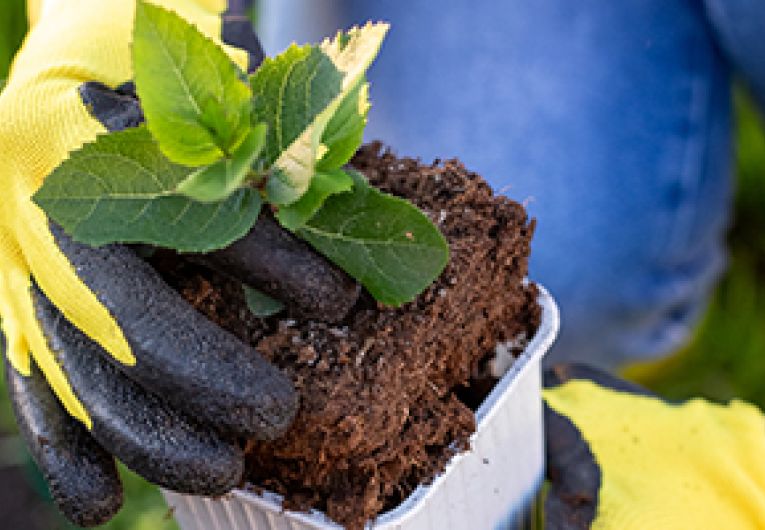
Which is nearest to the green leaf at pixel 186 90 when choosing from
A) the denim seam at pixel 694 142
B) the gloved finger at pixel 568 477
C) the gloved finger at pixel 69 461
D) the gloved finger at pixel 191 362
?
the gloved finger at pixel 191 362

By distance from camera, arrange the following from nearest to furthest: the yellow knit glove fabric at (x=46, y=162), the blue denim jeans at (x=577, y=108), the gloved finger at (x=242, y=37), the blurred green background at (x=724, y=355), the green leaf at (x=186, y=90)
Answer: the green leaf at (x=186, y=90) < the yellow knit glove fabric at (x=46, y=162) < the gloved finger at (x=242, y=37) < the blue denim jeans at (x=577, y=108) < the blurred green background at (x=724, y=355)

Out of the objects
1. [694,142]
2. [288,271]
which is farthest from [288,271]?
[694,142]

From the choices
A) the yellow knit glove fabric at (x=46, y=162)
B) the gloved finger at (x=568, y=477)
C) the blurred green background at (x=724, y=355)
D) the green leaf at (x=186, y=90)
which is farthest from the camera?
the blurred green background at (x=724, y=355)

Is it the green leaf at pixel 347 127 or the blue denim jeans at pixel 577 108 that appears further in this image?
the blue denim jeans at pixel 577 108

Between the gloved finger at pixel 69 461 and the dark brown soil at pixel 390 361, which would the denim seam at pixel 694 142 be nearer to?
the dark brown soil at pixel 390 361

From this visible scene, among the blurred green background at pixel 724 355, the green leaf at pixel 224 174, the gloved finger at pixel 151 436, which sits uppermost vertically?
the green leaf at pixel 224 174

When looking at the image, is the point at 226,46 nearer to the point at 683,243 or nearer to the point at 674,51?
the point at 674,51

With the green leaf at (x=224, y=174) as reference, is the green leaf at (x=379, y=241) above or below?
below
